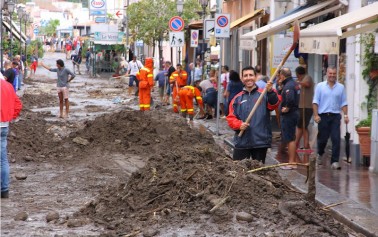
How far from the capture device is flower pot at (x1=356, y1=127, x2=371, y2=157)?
16.4 meters

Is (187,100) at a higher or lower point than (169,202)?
lower

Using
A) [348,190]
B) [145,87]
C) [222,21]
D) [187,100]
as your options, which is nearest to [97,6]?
[145,87]

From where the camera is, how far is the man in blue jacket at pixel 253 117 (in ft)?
39.3

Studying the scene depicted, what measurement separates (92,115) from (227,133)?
6.66 m

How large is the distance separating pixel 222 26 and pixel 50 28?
395 ft

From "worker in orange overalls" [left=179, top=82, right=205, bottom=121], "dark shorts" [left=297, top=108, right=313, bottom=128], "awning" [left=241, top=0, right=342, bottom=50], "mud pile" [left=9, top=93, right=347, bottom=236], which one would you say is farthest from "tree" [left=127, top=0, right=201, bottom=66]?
"mud pile" [left=9, top=93, right=347, bottom=236]

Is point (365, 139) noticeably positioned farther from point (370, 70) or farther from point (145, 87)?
point (145, 87)

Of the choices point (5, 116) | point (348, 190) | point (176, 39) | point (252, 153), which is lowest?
point (348, 190)

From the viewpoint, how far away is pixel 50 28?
467 ft

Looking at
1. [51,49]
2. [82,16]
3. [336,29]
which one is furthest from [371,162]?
[82,16]

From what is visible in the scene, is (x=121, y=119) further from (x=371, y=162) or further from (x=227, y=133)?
(x=371, y=162)

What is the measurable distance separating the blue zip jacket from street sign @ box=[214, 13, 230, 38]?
11982 millimetres

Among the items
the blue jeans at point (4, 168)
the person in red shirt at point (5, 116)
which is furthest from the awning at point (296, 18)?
the blue jeans at point (4, 168)

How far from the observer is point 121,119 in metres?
21.4
